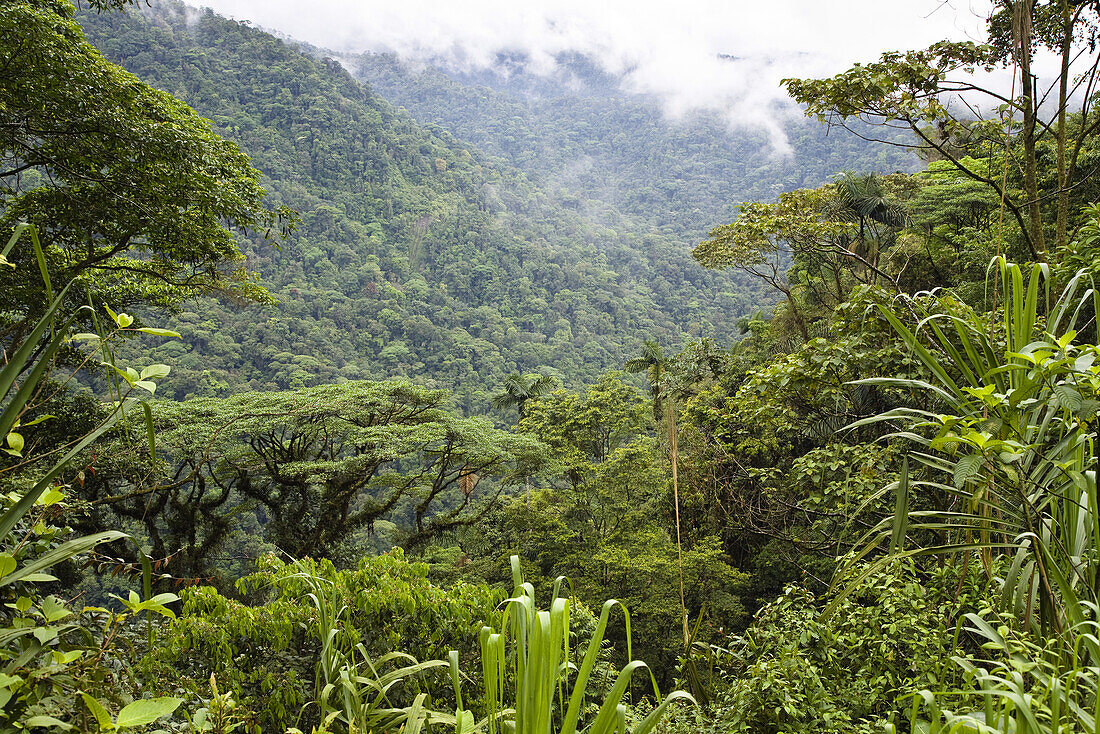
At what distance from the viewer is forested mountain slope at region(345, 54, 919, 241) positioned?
6356 centimetres

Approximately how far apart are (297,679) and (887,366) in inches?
124

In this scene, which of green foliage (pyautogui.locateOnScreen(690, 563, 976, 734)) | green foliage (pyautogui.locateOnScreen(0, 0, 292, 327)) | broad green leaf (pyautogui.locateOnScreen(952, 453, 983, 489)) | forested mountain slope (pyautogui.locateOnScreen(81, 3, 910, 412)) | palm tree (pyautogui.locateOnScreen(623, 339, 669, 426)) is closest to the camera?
broad green leaf (pyautogui.locateOnScreen(952, 453, 983, 489))

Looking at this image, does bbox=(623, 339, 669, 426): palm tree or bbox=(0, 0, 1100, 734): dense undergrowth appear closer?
bbox=(0, 0, 1100, 734): dense undergrowth

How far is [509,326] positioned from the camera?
3975cm

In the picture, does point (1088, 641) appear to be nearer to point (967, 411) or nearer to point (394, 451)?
point (967, 411)

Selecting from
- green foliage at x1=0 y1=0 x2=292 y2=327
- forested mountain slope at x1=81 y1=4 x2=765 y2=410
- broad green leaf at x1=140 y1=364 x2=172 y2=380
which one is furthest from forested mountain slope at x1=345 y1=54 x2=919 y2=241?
broad green leaf at x1=140 y1=364 x2=172 y2=380

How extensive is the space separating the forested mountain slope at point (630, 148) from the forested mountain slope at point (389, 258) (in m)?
11.2

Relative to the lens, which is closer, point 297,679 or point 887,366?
point 297,679

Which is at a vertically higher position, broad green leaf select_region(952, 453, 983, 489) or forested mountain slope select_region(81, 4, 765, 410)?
forested mountain slope select_region(81, 4, 765, 410)

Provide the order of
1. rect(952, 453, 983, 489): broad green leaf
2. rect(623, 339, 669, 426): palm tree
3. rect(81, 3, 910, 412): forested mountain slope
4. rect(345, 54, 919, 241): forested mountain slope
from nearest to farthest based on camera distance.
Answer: rect(952, 453, 983, 489): broad green leaf
rect(623, 339, 669, 426): palm tree
rect(81, 3, 910, 412): forested mountain slope
rect(345, 54, 919, 241): forested mountain slope

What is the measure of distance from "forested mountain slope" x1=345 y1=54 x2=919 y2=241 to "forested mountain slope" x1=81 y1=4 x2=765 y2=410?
1123 centimetres

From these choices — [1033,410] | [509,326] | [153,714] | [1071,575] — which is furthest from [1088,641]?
[509,326]

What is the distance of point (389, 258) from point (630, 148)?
181 ft

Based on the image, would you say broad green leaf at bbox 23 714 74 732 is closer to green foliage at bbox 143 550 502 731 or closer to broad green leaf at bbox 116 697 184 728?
broad green leaf at bbox 116 697 184 728
